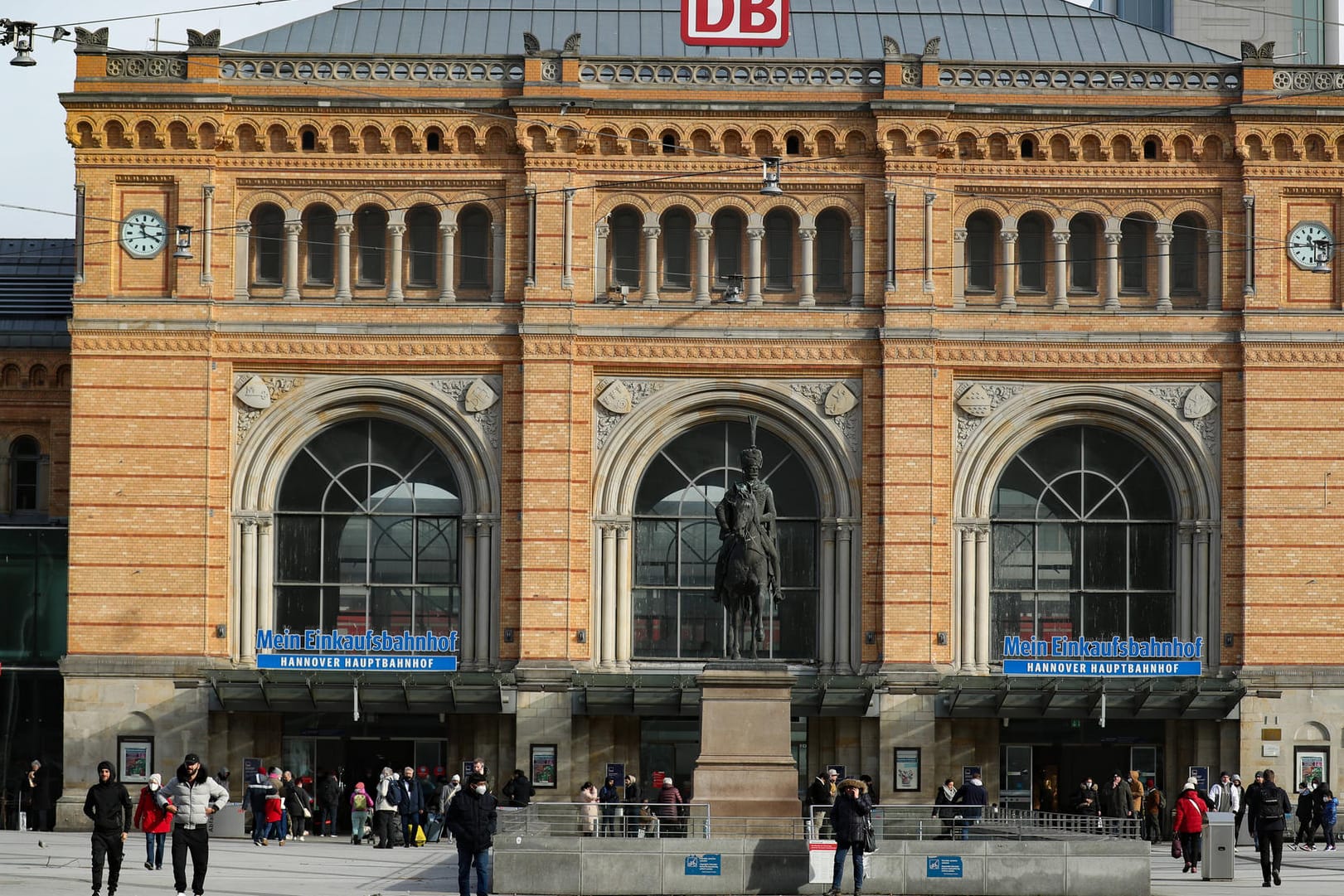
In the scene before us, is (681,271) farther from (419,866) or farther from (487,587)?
(419,866)

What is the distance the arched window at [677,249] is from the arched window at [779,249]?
158cm

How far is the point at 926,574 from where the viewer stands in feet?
145

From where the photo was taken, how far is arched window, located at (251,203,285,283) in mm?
45031

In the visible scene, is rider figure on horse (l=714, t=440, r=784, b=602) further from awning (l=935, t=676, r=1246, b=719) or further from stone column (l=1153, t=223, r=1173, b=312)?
stone column (l=1153, t=223, r=1173, b=312)

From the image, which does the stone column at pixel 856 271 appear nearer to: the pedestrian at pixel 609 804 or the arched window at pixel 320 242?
the arched window at pixel 320 242

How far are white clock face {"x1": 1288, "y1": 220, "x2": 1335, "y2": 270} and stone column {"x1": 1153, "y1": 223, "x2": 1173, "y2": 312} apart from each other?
2.36 metres

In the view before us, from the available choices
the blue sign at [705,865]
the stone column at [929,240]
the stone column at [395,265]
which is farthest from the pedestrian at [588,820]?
the stone column at [929,240]

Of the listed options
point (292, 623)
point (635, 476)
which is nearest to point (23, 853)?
point (292, 623)

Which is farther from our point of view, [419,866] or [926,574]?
[926,574]

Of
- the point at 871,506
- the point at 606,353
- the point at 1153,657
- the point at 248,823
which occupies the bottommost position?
the point at 248,823

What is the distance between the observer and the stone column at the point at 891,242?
4472 cm

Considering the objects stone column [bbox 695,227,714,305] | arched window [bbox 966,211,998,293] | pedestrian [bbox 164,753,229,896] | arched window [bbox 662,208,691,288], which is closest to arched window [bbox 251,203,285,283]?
arched window [bbox 662,208,691,288]

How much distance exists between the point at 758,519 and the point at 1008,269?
1294 cm

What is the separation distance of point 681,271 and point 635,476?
4.27 metres
